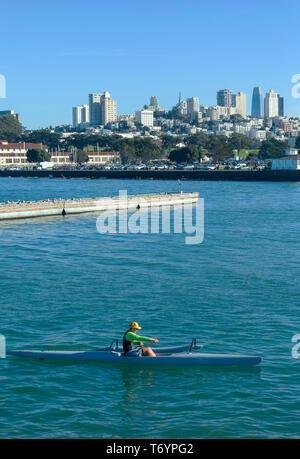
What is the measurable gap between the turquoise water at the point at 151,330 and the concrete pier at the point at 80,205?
18.8 meters

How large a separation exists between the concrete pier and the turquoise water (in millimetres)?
18788

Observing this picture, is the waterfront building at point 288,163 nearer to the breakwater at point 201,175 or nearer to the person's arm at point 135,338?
the breakwater at point 201,175

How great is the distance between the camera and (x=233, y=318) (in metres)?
27.8

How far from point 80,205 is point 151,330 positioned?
54.7 meters

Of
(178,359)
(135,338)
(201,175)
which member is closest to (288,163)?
(201,175)

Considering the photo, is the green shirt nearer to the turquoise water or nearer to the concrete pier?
the turquoise water

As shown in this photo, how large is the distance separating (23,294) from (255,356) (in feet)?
47.4

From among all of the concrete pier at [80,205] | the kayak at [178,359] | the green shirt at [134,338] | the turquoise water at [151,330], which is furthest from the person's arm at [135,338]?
the concrete pier at [80,205]

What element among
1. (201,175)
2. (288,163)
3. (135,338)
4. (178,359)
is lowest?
(178,359)

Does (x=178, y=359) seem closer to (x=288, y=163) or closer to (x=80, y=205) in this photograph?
(x=80, y=205)

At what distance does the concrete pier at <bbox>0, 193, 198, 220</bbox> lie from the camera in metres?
70.7

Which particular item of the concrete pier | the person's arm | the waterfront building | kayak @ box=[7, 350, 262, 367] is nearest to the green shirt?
the person's arm

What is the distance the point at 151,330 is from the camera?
26.0 m
